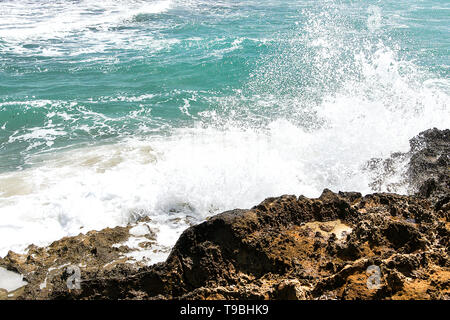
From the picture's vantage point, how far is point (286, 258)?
384cm

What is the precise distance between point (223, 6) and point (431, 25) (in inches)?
614

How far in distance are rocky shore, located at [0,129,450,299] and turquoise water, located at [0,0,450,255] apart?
2025mm

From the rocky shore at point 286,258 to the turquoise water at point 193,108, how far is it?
2.02m

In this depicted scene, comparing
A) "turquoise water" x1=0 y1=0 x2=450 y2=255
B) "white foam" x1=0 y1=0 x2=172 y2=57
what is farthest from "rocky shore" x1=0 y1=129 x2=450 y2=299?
"white foam" x1=0 y1=0 x2=172 y2=57

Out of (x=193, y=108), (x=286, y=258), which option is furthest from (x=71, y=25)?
(x=286, y=258)

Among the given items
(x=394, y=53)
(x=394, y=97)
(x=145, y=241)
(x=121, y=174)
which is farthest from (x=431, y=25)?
(x=145, y=241)

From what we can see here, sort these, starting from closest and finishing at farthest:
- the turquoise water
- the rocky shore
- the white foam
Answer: the rocky shore < the turquoise water < the white foam

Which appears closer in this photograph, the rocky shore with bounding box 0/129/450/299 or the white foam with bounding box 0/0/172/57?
the rocky shore with bounding box 0/129/450/299

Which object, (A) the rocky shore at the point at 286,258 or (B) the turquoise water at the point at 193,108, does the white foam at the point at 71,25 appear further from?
(A) the rocky shore at the point at 286,258

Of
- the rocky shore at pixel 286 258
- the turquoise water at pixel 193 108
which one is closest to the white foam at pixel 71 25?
the turquoise water at pixel 193 108

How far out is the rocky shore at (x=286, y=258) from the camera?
10.8 ft

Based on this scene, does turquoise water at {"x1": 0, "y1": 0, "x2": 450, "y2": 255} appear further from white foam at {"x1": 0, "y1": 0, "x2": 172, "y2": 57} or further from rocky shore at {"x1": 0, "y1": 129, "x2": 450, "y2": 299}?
rocky shore at {"x1": 0, "y1": 129, "x2": 450, "y2": 299}

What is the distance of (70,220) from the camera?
23.1 ft

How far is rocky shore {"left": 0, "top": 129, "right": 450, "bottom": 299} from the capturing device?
329 cm
